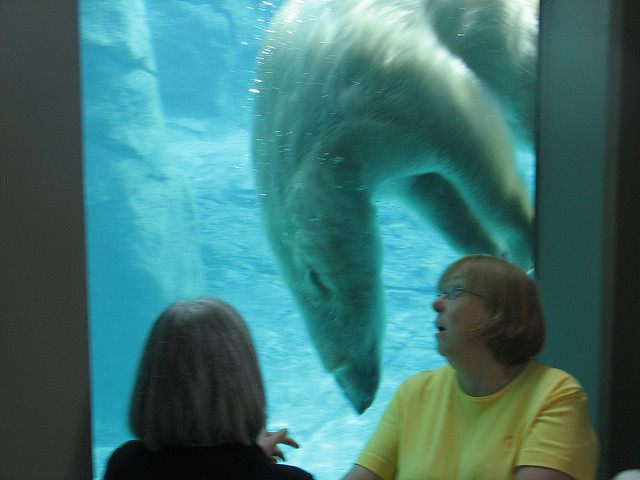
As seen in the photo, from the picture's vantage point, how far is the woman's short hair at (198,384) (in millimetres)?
1252

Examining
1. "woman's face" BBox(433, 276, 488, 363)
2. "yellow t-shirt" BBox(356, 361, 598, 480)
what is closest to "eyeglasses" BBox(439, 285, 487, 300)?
"woman's face" BBox(433, 276, 488, 363)

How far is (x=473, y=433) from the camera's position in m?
1.47

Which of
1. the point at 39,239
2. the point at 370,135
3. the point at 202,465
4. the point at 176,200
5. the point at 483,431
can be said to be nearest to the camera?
the point at 202,465

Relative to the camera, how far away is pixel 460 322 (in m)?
1.51

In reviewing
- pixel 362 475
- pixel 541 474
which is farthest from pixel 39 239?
pixel 541 474

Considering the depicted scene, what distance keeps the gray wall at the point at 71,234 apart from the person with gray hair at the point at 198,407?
381 millimetres

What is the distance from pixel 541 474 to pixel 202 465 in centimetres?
74

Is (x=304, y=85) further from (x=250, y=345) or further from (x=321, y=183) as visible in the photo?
(x=250, y=345)

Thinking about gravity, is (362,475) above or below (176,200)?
below

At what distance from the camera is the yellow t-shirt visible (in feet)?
4.47

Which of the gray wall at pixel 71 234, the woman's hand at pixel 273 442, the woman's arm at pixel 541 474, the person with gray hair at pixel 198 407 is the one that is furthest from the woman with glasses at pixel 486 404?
the gray wall at pixel 71 234

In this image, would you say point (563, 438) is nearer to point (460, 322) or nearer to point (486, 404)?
point (486, 404)

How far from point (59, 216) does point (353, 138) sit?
91 cm

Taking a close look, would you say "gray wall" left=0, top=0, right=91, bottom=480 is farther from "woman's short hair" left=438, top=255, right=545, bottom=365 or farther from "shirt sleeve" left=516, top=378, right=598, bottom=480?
"shirt sleeve" left=516, top=378, right=598, bottom=480
